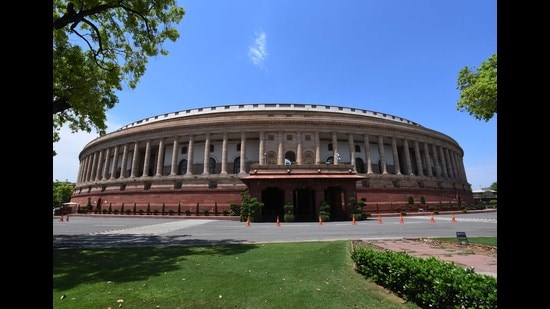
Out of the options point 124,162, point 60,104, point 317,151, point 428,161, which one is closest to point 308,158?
point 317,151

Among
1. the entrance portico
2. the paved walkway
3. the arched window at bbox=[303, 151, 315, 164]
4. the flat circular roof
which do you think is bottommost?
the paved walkway

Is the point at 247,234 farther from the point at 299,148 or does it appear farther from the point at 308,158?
the point at 308,158

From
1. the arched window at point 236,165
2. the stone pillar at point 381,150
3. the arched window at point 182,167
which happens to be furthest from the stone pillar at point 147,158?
the stone pillar at point 381,150

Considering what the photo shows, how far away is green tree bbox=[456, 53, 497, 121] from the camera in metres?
17.0

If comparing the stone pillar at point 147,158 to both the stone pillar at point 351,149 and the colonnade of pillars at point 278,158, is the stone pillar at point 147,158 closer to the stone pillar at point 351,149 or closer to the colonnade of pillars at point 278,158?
the colonnade of pillars at point 278,158

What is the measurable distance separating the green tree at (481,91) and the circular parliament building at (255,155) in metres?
22.9

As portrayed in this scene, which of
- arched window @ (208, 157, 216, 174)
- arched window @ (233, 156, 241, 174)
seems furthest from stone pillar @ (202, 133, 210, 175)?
arched window @ (233, 156, 241, 174)

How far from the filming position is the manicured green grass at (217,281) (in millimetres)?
6516

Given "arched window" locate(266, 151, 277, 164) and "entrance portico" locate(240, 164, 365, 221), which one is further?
"arched window" locate(266, 151, 277, 164)

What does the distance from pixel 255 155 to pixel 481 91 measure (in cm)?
3776

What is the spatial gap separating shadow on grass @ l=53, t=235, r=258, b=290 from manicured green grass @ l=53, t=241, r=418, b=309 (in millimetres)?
29

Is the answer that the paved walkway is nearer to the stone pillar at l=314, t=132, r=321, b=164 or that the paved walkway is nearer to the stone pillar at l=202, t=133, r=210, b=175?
the stone pillar at l=314, t=132, r=321, b=164
